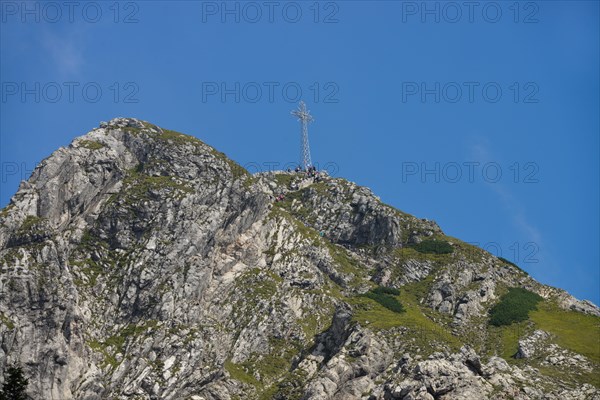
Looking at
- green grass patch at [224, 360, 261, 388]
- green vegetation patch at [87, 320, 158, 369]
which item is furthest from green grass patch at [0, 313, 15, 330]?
green grass patch at [224, 360, 261, 388]

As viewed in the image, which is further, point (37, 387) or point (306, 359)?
point (306, 359)

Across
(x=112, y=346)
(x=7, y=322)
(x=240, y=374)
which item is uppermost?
(x=112, y=346)

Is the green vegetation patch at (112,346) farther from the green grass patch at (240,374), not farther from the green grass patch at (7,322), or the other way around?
the green grass patch at (240,374)

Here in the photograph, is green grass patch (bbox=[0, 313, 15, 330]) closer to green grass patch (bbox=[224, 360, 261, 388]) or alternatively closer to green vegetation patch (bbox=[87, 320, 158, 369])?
green vegetation patch (bbox=[87, 320, 158, 369])

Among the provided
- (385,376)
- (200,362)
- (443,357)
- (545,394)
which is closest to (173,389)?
(200,362)

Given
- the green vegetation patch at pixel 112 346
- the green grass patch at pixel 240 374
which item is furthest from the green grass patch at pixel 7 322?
the green grass patch at pixel 240 374

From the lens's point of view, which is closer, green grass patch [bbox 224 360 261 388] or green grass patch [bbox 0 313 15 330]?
green grass patch [bbox 0 313 15 330]

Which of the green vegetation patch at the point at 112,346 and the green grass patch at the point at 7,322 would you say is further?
the green vegetation patch at the point at 112,346

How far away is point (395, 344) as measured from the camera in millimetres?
194000

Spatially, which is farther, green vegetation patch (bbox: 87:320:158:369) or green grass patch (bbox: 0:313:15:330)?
green vegetation patch (bbox: 87:320:158:369)

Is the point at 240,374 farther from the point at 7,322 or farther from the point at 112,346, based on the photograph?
the point at 7,322

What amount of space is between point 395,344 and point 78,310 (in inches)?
2543

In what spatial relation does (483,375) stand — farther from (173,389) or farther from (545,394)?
(173,389)

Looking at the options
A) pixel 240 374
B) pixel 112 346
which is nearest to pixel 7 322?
pixel 112 346
